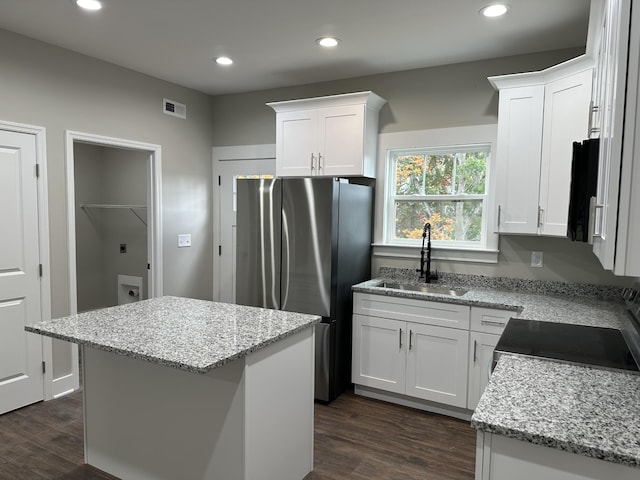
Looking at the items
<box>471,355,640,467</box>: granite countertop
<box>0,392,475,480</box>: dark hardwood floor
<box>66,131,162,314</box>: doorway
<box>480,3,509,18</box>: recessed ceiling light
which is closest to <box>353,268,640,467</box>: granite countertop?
<box>471,355,640,467</box>: granite countertop

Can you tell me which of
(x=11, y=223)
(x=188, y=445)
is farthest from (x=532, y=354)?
(x=11, y=223)

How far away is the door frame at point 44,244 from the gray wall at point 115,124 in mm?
45

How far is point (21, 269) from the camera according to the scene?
3.20 metres

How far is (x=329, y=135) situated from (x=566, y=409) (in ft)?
9.43

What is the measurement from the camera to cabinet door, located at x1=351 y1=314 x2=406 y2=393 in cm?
332

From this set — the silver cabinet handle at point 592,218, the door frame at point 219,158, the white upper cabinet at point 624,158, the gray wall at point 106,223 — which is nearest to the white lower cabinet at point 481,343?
the silver cabinet handle at point 592,218

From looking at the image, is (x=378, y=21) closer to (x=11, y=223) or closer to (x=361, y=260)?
(x=361, y=260)

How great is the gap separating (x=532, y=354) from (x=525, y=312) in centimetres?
90

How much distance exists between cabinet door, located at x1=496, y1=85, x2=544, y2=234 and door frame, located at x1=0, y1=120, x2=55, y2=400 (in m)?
3.32

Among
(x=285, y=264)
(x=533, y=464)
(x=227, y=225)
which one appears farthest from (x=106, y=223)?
(x=533, y=464)

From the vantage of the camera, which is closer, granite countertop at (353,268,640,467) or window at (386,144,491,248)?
granite countertop at (353,268,640,467)

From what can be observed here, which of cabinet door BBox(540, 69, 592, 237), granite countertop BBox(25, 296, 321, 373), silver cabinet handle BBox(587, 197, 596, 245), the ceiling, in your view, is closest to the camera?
silver cabinet handle BBox(587, 197, 596, 245)

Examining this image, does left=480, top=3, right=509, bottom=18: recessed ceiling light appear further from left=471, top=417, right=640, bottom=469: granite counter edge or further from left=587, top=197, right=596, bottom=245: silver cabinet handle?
left=471, top=417, right=640, bottom=469: granite counter edge

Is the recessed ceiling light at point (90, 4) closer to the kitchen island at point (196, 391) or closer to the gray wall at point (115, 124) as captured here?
the gray wall at point (115, 124)
